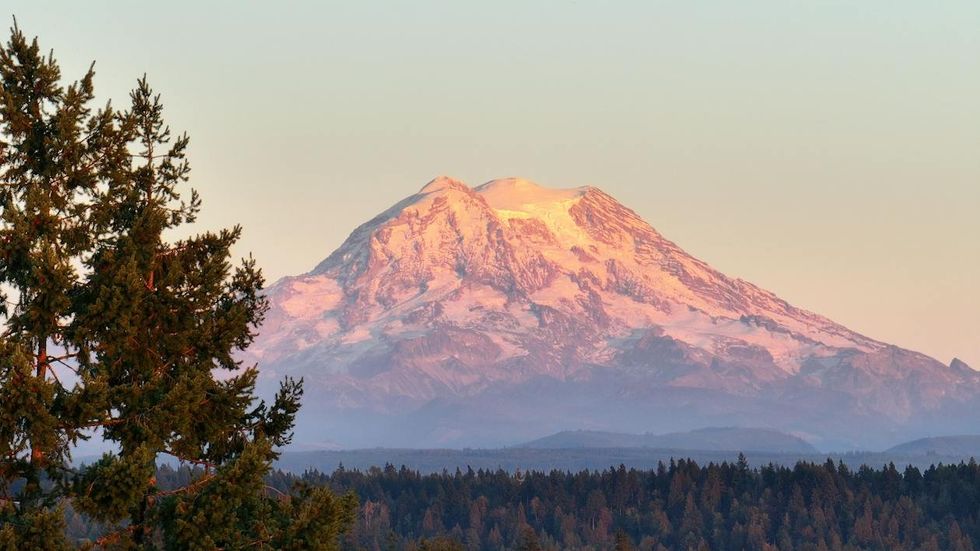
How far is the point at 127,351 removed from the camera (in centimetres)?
4584

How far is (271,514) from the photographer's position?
46031 mm

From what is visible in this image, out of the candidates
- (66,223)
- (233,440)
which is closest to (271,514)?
(233,440)

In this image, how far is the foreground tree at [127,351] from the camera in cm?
4372

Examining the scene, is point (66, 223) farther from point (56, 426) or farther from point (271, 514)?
point (271, 514)

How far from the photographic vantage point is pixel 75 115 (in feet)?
153

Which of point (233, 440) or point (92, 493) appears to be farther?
point (233, 440)

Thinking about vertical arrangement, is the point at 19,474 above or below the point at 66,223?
below

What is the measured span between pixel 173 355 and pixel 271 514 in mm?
4569

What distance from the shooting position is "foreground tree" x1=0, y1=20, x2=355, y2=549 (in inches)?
1721

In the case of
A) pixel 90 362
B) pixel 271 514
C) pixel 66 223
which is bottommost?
pixel 271 514

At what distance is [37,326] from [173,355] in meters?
3.61

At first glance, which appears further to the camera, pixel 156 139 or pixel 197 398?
pixel 156 139

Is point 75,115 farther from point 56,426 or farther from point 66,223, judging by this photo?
point 56,426

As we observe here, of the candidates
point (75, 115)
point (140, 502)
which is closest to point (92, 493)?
point (140, 502)
